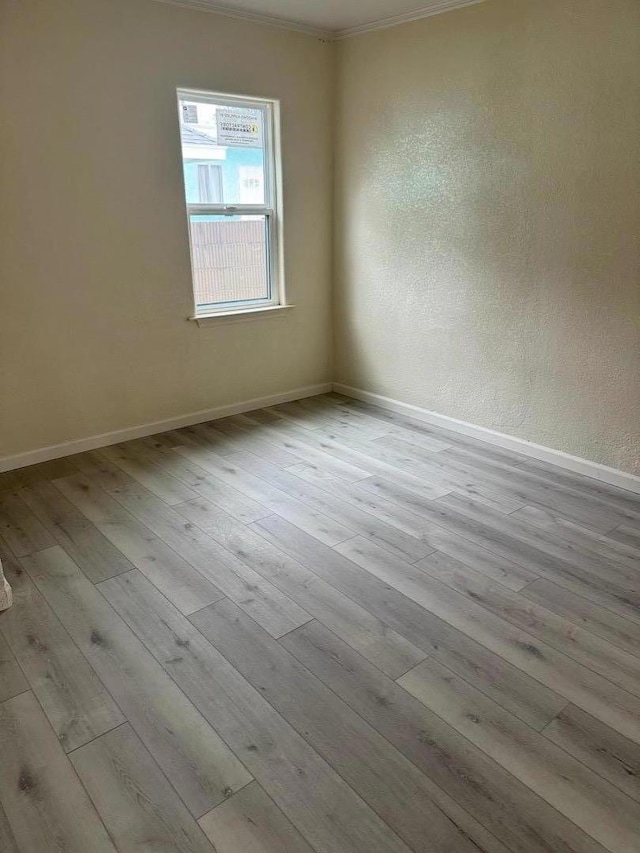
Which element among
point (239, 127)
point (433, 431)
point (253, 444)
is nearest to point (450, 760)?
point (253, 444)

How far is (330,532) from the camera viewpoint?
2.84m

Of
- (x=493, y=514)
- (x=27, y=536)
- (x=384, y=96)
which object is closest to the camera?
(x=27, y=536)

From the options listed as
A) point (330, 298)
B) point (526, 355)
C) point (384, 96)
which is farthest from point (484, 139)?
point (330, 298)

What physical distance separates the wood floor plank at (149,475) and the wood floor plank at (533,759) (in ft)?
5.59

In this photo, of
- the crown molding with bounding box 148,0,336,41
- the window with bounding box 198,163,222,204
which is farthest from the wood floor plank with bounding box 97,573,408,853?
the crown molding with bounding box 148,0,336,41

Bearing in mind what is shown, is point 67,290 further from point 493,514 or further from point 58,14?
point 493,514

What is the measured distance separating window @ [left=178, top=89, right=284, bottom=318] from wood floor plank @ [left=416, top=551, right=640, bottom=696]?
8.39 feet

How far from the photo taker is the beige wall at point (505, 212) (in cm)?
303

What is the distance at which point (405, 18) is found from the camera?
374cm

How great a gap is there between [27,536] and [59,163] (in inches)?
80.9

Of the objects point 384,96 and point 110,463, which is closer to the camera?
point 110,463

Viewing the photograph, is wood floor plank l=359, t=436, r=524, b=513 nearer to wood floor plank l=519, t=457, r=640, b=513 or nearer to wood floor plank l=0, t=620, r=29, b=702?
wood floor plank l=519, t=457, r=640, b=513

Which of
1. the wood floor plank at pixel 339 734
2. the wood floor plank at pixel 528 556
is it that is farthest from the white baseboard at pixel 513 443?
the wood floor plank at pixel 339 734

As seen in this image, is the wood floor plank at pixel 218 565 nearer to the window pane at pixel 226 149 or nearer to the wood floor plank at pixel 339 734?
the wood floor plank at pixel 339 734
